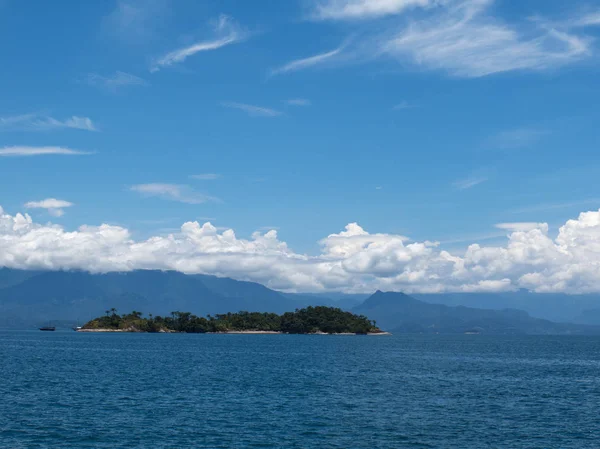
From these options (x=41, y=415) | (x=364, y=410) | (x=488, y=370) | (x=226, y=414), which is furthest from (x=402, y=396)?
(x=488, y=370)

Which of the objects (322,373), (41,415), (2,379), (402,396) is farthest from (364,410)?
(2,379)

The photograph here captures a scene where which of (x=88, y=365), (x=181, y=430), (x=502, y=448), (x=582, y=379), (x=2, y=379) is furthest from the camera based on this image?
(x=88, y=365)

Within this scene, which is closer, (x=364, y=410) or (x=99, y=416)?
(x=99, y=416)

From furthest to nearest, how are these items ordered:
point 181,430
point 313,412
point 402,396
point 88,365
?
point 88,365, point 402,396, point 313,412, point 181,430

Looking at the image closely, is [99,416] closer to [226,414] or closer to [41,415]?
[41,415]

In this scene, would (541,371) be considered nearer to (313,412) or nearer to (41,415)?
(313,412)

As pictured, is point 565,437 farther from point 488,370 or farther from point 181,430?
point 488,370

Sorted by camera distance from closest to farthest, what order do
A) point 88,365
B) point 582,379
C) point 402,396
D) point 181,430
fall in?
1. point 181,430
2. point 402,396
3. point 582,379
4. point 88,365

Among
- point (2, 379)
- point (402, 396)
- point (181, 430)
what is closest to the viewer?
point (181, 430)

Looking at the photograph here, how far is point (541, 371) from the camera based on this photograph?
14550 centimetres

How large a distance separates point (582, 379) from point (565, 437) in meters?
69.0

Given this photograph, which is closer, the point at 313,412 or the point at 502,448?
the point at 502,448

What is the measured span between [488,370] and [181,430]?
96571 mm

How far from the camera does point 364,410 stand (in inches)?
3088
